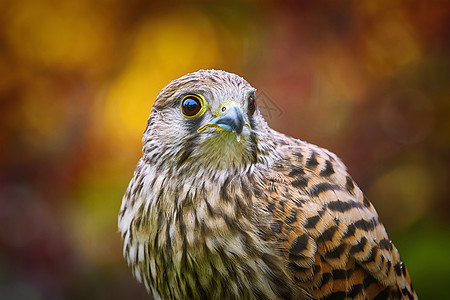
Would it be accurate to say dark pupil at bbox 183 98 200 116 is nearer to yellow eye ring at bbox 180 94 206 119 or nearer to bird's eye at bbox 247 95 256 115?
yellow eye ring at bbox 180 94 206 119

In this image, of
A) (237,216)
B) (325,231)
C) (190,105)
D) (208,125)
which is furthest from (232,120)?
(325,231)

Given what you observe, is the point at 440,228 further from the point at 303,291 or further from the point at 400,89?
the point at 303,291

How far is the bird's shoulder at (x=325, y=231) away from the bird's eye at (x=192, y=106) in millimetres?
435

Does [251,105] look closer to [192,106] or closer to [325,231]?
[192,106]

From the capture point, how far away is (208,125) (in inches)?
101

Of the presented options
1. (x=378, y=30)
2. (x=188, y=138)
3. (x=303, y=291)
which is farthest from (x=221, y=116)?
(x=378, y=30)

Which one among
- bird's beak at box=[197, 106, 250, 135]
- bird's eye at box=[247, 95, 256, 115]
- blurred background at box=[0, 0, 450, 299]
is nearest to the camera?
bird's beak at box=[197, 106, 250, 135]

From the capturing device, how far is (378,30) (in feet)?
13.7

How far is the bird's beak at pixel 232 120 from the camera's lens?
2.45m

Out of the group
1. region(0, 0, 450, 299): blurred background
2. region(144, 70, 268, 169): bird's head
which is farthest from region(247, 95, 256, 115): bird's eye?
region(0, 0, 450, 299): blurred background

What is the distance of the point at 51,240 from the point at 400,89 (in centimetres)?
268

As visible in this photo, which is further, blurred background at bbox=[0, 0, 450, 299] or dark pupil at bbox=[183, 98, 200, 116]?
blurred background at bbox=[0, 0, 450, 299]

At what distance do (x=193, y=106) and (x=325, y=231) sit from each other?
0.79 meters

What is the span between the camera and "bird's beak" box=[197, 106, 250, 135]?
2451 mm
